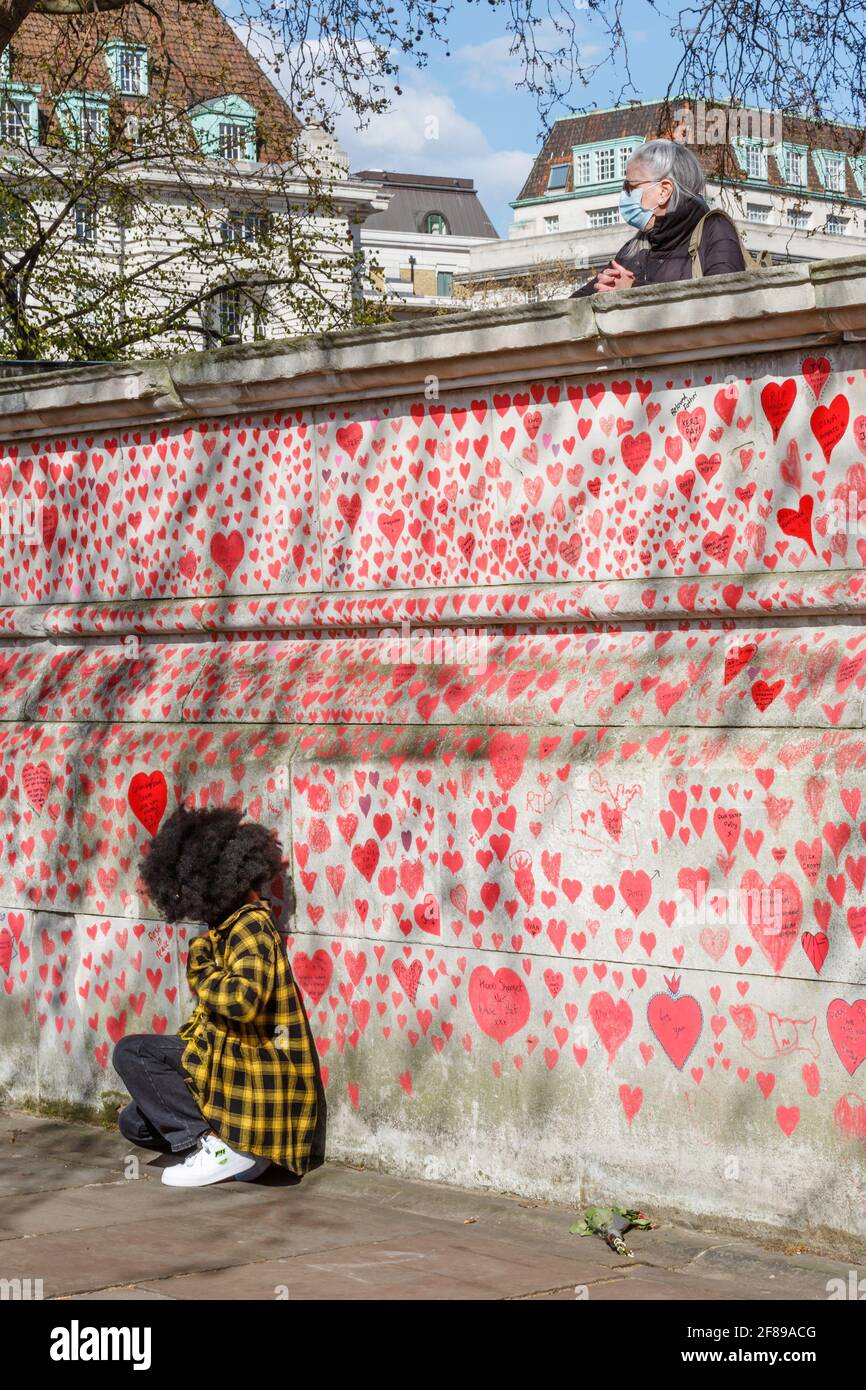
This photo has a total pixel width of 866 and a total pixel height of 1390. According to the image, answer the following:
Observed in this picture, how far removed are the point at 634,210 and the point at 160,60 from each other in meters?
12.2

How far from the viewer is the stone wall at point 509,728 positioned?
4.86 metres

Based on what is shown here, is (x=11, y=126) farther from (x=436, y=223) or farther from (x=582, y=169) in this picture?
(x=582, y=169)

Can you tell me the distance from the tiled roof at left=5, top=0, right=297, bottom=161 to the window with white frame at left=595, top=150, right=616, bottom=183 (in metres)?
79.0

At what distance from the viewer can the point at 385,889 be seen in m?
5.84

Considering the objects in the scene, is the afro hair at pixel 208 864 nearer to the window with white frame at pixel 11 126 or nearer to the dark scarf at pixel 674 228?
the dark scarf at pixel 674 228

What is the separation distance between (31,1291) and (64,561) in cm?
338

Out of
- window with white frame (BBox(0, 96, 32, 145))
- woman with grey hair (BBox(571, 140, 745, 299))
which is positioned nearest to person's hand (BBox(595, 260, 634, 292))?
woman with grey hair (BBox(571, 140, 745, 299))

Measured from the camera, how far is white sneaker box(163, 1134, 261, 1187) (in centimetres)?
585

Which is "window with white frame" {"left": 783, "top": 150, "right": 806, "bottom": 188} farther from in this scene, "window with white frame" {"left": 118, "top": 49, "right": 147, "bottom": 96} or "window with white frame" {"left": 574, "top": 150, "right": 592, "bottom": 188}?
"window with white frame" {"left": 574, "top": 150, "right": 592, "bottom": 188}

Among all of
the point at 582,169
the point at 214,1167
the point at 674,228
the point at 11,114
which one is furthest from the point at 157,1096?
the point at 582,169

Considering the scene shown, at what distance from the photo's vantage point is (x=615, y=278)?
20.5 ft

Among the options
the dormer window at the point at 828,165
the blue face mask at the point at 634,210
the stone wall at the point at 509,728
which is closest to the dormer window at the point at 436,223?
the dormer window at the point at 828,165

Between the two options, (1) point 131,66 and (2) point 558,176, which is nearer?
(1) point 131,66

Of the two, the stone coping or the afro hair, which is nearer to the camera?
the stone coping
